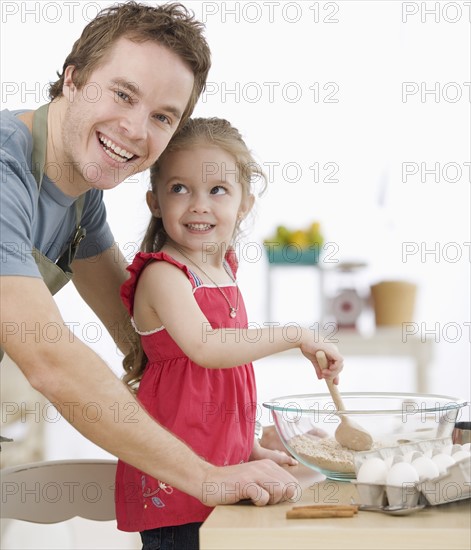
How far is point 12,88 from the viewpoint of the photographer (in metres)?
2.88

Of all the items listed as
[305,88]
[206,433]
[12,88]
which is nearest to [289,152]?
[305,88]

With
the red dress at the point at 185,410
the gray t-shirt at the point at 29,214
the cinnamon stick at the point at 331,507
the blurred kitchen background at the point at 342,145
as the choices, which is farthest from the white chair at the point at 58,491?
the blurred kitchen background at the point at 342,145

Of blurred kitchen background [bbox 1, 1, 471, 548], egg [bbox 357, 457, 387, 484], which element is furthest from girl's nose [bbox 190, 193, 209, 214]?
blurred kitchen background [bbox 1, 1, 471, 548]

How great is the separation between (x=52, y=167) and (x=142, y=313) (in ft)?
0.93

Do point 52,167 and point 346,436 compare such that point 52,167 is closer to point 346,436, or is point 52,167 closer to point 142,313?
point 142,313

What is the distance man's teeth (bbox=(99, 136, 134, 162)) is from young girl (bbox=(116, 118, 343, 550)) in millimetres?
52

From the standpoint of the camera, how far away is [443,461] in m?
0.88

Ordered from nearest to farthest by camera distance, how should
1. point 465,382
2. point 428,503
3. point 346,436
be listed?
point 428,503, point 346,436, point 465,382

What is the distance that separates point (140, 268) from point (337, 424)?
0.39 meters

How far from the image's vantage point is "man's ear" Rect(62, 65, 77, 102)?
1.30 metres

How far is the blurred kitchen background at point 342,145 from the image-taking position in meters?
2.96

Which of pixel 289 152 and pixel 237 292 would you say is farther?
pixel 289 152

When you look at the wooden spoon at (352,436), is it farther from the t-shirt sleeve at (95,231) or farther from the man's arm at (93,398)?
the t-shirt sleeve at (95,231)

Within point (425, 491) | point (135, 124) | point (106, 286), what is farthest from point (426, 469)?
point (106, 286)
